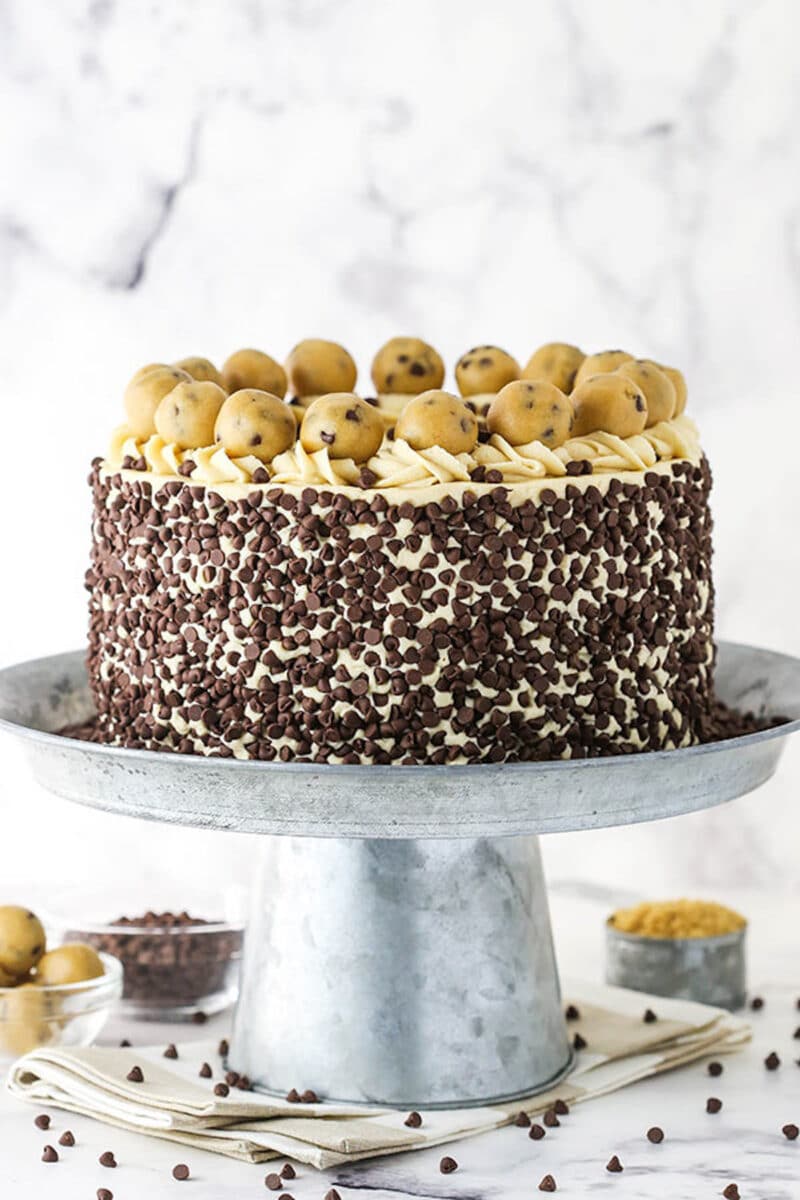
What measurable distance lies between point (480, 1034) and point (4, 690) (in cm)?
68

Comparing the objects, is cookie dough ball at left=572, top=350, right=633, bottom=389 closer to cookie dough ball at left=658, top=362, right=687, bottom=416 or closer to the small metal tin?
cookie dough ball at left=658, top=362, right=687, bottom=416

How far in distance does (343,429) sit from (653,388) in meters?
0.40

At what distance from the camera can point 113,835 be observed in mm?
3461

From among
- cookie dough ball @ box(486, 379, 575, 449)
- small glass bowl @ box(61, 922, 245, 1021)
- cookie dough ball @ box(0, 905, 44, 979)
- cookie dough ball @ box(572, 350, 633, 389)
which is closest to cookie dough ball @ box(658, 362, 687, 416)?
cookie dough ball @ box(572, 350, 633, 389)

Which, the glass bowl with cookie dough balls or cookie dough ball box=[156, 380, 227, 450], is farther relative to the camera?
the glass bowl with cookie dough balls

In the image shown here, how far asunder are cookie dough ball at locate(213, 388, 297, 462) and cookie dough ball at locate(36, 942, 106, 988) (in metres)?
0.71

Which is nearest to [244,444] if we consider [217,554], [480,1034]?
[217,554]

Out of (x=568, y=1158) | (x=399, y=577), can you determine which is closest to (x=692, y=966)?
(x=568, y=1158)

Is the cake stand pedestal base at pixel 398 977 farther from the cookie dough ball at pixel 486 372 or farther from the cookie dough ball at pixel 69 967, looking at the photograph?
the cookie dough ball at pixel 486 372

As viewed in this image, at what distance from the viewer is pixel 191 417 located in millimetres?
2047

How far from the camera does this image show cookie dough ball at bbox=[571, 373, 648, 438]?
209 cm

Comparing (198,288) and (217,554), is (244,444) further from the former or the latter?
(198,288)

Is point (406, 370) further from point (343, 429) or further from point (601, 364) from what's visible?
point (343, 429)

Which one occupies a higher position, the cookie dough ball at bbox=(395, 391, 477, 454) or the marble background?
the marble background
